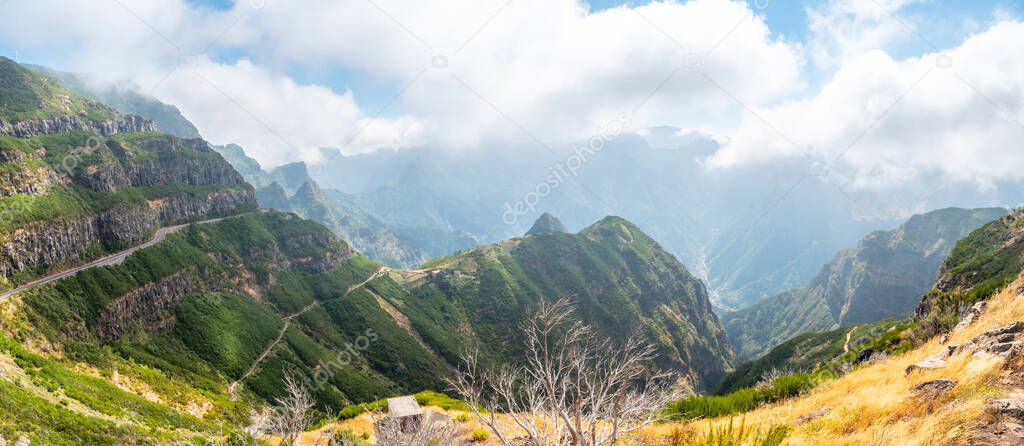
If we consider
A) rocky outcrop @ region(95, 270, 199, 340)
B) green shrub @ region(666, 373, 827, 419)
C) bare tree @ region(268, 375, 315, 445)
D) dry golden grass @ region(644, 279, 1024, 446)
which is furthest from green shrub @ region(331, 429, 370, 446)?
rocky outcrop @ region(95, 270, 199, 340)

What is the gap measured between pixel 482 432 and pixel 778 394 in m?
17.6

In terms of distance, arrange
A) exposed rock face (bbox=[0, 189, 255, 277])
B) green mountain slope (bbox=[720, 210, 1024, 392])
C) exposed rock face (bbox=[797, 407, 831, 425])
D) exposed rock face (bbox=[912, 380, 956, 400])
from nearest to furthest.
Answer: exposed rock face (bbox=[912, 380, 956, 400]) → exposed rock face (bbox=[797, 407, 831, 425]) → green mountain slope (bbox=[720, 210, 1024, 392]) → exposed rock face (bbox=[0, 189, 255, 277])

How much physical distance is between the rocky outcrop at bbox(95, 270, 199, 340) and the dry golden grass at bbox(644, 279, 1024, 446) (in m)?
154

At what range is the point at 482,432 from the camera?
93.6 ft

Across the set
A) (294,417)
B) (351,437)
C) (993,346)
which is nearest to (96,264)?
(351,437)

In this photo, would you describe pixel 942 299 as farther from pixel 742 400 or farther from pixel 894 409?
pixel 894 409

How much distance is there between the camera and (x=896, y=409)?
1181 cm

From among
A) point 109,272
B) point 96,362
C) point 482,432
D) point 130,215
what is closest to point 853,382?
point 482,432

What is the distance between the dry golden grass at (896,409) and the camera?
31.4 feet

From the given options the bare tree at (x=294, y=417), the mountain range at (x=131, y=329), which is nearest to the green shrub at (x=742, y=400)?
the bare tree at (x=294, y=417)

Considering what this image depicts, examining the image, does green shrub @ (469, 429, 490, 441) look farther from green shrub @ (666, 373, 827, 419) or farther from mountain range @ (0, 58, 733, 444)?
mountain range @ (0, 58, 733, 444)

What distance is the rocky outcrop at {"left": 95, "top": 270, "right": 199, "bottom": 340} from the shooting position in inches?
4683

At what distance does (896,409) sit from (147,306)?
179212mm

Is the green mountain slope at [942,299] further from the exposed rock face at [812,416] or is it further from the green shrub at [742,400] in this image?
the exposed rock face at [812,416]
